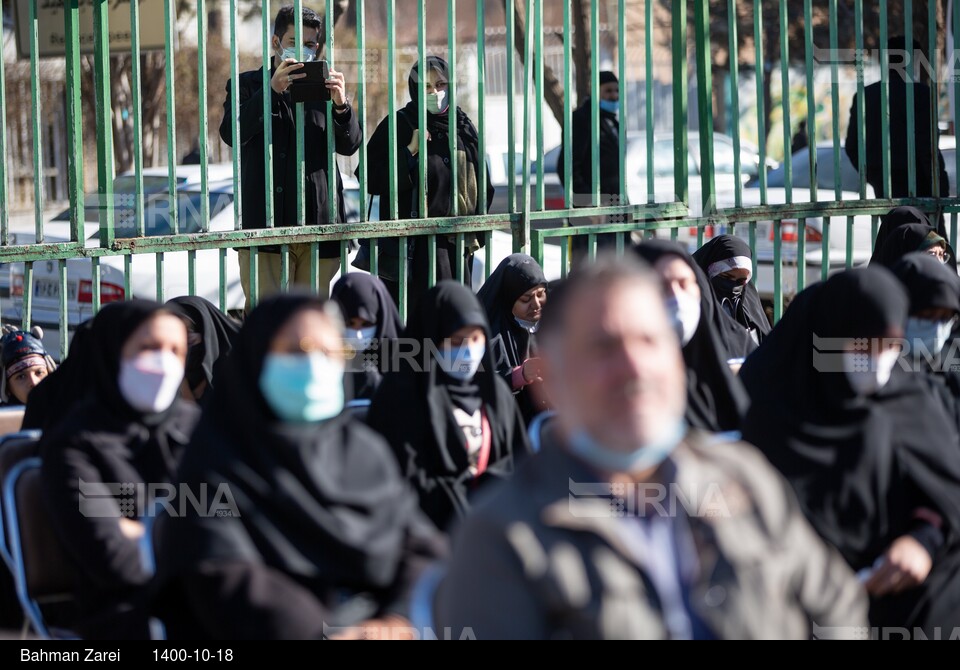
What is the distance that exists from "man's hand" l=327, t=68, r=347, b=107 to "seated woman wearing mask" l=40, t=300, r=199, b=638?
2.45 metres

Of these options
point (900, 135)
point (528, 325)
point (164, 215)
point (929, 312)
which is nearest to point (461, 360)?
point (929, 312)

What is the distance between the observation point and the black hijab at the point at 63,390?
4199 millimetres

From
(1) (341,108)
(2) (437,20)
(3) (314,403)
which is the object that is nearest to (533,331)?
(1) (341,108)

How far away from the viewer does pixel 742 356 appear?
587 cm

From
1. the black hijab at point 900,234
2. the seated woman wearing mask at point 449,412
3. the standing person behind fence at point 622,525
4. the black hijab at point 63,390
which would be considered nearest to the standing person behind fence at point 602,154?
the black hijab at point 900,234

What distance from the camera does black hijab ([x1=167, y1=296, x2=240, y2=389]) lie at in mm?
5374

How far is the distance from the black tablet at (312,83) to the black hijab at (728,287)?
1.82 meters

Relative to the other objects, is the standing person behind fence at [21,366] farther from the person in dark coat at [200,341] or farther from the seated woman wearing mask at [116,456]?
the seated woman wearing mask at [116,456]

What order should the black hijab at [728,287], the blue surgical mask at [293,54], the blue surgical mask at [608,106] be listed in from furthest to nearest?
the blue surgical mask at [608,106] < the black hijab at [728,287] < the blue surgical mask at [293,54]

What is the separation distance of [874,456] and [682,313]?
101cm

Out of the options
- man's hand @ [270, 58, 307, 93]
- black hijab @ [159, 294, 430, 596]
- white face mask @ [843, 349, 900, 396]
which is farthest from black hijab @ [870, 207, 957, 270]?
black hijab @ [159, 294, 430, 596]

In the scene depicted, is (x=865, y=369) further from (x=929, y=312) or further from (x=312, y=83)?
(x=312, y=83)

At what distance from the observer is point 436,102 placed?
6.73 metres

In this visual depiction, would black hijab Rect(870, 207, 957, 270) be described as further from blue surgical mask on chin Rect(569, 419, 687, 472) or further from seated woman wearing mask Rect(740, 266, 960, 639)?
blue surgical mask on chin Rect(569, 419, 687, 472)
